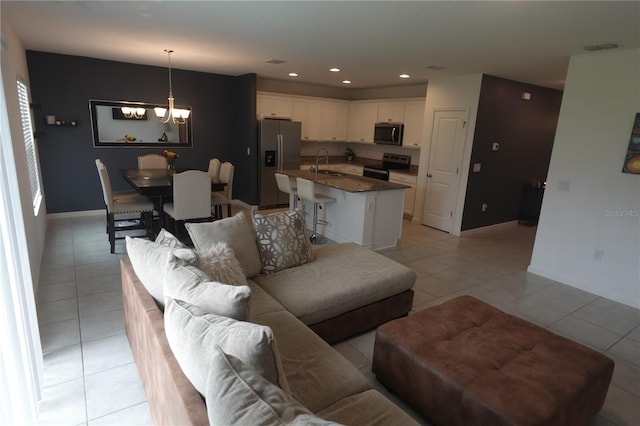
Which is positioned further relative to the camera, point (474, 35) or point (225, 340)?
point (474, 35)

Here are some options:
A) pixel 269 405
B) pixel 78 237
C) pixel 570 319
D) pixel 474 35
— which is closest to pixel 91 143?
pixel 78 237

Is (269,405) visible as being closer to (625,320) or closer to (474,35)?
(474,35)

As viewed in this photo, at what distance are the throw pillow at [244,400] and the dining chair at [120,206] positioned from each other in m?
3.99

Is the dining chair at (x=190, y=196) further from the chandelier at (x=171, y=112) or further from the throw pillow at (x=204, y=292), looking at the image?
the throw pillow at (x=204, y=292)

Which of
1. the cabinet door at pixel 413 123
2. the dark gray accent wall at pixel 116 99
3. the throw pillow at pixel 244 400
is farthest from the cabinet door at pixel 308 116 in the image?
the throw pillow at pixel 244 400

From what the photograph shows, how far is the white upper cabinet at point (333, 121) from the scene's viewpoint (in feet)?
25.3

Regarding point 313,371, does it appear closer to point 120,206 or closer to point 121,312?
point 121,312

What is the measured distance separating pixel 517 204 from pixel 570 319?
378 cm

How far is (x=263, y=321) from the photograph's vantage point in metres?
2.04

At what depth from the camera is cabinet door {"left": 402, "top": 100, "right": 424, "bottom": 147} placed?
6.56m

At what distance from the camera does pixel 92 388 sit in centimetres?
214

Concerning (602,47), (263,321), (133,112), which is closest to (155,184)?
(133,112)

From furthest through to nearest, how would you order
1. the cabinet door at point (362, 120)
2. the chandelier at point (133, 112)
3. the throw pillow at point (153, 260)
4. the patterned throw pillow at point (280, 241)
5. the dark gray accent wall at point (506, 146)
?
the cabinet door at point (362, 120), the chandelier at point (133, 112), the dark gray accent wall at point (506, 146), the patterned throw pillow at point (280, 241), the throw pillow at point (153, 260)

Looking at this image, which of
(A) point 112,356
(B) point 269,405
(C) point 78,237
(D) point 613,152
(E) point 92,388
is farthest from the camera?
(C) point 78,237
